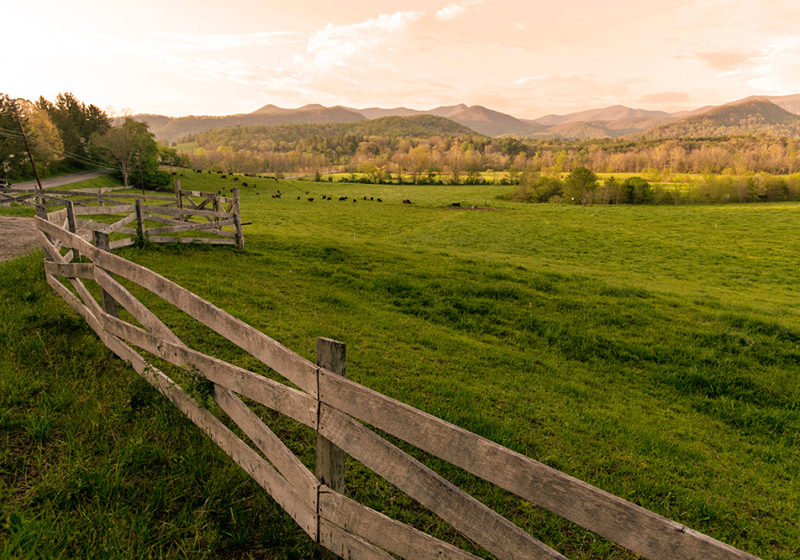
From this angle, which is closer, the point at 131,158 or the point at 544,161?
the point at 131,158

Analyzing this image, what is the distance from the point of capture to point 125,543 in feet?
9.43

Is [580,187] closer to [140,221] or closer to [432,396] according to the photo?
[140,221]

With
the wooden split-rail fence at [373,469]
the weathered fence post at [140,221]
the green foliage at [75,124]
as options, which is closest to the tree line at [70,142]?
the green foliage at [75,124]

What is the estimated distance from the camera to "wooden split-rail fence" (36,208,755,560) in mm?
1854

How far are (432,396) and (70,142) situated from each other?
295 ft

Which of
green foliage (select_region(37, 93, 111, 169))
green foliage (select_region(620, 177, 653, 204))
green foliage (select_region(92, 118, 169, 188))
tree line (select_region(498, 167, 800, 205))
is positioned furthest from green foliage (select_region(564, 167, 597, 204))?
green foliage (select_region(37, 93, 111, 169))

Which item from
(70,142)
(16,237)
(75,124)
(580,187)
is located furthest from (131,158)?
(580,187)

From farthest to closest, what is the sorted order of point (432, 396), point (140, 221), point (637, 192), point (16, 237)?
point (637, 192), point (16, 237), point (140, 221), point (432, 396)

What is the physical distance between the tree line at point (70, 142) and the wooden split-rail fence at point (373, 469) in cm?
5711

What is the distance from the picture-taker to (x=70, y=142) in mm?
68312

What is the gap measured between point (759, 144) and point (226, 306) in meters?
188

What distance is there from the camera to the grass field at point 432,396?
10.8ft

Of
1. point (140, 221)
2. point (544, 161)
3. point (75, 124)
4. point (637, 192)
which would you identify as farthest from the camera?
point (544, 161)

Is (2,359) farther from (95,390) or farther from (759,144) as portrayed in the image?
(759,144)
